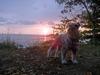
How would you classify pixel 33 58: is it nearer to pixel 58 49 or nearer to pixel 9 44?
pixel 58 49

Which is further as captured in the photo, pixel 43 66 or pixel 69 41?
pixel 43 66

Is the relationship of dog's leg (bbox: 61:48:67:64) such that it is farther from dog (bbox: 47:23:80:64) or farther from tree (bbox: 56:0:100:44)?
tree (bbox: 56:0:100:44)

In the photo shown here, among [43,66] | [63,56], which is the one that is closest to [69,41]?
[63,56]

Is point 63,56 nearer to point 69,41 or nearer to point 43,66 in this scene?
point 69,41

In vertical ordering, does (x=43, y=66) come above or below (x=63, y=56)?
below

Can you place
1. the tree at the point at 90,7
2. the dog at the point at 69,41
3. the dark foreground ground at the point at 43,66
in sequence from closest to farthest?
the dark foreground ground at the point at 43,66, the dog at the point at 69,41, the tree at the point at 90,7

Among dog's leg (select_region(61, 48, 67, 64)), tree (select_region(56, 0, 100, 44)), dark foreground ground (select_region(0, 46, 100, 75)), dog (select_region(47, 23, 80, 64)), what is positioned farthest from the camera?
tree (select_region(56, 0, 100, 44))

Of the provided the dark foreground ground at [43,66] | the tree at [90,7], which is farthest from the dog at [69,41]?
the tree at [90,7]

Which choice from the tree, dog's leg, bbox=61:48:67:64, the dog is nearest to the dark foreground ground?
dog's leg, bbox=61:48:67:64

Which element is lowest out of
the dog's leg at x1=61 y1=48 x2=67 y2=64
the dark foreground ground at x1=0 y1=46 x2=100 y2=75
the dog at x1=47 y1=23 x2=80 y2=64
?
the dark foreground ground at x1=0 y1=46 x2=100 y2=75

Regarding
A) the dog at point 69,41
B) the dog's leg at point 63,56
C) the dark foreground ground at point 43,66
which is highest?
the dog at point 69,41

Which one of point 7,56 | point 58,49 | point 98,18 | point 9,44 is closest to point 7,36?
point 9,44

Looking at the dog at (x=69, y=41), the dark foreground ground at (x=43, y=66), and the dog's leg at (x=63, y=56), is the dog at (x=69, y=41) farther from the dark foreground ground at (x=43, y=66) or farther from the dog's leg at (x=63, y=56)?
the dark foreground ground at (x=43, y=66)

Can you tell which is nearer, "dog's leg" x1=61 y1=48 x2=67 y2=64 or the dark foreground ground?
the dark foreground ground
